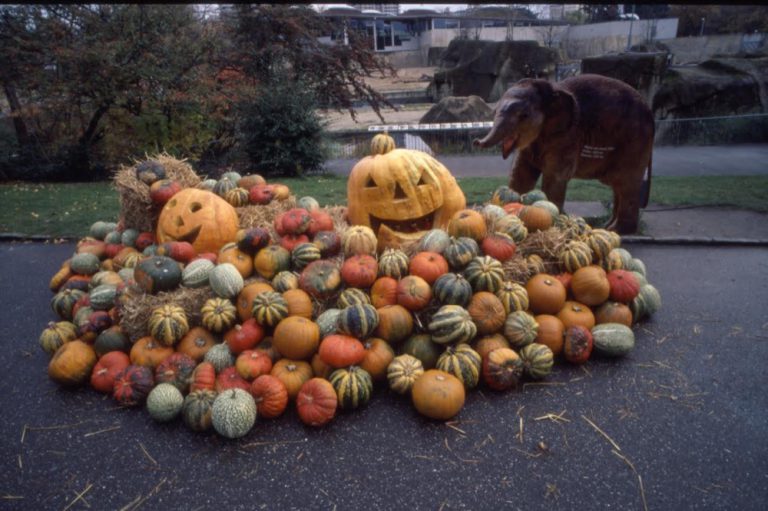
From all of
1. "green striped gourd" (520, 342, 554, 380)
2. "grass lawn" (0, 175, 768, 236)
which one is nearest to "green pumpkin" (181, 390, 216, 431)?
"green striped gourd" (520, 342, 554, 380)

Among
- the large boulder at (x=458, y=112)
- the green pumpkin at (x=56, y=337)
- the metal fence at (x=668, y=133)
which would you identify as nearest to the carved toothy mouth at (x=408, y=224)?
the green pumpkin at (x=56, y=337)

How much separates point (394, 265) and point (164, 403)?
1983 mm

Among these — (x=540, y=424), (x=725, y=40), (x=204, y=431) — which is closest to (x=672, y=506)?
(x=540, y=424)

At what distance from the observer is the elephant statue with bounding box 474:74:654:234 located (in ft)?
19.2

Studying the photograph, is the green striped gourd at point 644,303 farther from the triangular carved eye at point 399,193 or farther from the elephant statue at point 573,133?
the triangular carved eye at point 399,193

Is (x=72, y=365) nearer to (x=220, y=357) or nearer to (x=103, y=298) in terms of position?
(x=103, y=298)

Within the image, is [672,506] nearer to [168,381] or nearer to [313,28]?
[168,381]

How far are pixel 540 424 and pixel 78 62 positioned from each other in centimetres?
1389

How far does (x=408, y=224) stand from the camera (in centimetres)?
505

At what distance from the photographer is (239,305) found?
13.2 feet

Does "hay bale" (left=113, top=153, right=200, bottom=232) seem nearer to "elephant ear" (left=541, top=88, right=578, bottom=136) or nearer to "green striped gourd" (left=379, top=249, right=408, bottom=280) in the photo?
"green striped gourd" (left=379, top=249, right=408, bottom=280)

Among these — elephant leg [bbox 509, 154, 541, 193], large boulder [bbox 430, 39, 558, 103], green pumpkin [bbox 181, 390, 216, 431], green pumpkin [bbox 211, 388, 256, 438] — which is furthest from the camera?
large boulder [bbox 430, 39, 558, 103]

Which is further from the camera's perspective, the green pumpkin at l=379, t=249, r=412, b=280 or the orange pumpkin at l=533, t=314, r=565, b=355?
the green pumpkin at l=379, t=249, r=412, b=280

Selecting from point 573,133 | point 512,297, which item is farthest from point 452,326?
point 573,133
